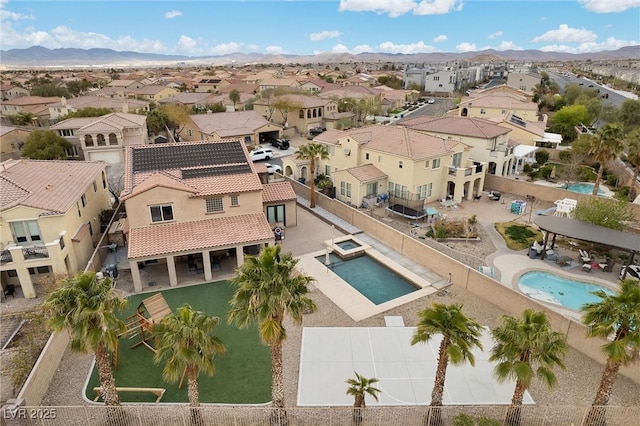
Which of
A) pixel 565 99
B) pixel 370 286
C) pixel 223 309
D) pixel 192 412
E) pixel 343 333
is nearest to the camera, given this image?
pixel 192 412

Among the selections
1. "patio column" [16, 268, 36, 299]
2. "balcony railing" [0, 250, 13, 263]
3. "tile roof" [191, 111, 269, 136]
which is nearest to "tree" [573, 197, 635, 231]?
"patio column" [16, 268, 36, 299]

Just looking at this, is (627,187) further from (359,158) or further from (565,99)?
(565,99)

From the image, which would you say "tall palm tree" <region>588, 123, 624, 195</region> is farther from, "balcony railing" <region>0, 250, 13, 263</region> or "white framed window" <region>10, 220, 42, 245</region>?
"balcony railing" <region>0, 250, 13, 263</region>

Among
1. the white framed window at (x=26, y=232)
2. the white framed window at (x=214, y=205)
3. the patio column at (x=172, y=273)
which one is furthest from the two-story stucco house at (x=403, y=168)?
the white framed window at (x=26, y=232)

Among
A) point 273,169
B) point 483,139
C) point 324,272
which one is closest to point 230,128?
point 273,169

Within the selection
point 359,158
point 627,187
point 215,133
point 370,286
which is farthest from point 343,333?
point 215,133

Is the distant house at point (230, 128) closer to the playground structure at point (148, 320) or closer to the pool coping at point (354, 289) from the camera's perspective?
the pool coping at point (354, 289)
